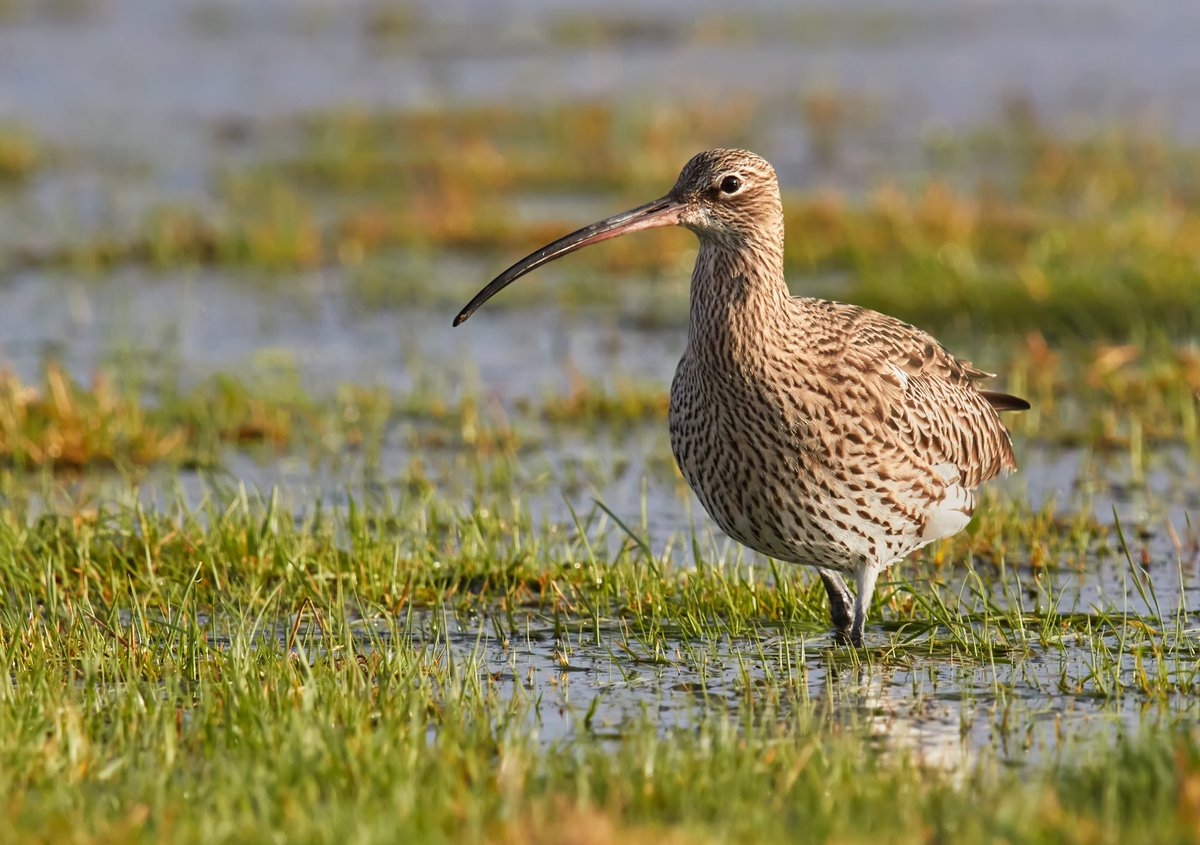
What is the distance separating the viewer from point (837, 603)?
23.3 ft

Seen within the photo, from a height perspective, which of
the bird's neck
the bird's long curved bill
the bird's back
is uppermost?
the bird's long curved bill

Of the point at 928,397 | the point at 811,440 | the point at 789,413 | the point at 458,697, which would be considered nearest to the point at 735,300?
the point at 789,413

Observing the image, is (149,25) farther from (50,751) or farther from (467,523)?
(50,751)

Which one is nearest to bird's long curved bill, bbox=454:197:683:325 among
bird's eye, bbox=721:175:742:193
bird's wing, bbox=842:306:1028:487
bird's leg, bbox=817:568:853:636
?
bird's eye, bbox=721:175:742:193

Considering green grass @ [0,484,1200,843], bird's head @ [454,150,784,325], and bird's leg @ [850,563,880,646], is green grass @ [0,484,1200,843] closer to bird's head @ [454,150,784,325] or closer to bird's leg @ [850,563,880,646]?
bird's leg @ [850,563,880,646]

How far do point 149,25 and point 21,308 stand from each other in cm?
1294

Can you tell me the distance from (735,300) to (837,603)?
1082 mm

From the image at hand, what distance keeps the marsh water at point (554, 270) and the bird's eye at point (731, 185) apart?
1.45 metres

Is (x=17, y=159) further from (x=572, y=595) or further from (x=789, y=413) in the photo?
(x=789, y=413)

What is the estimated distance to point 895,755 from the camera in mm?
5617

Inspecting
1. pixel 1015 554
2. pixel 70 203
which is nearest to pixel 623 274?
pixel 70 203

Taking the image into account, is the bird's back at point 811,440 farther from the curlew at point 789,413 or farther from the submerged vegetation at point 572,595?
the submerged vegetation at point 572,595

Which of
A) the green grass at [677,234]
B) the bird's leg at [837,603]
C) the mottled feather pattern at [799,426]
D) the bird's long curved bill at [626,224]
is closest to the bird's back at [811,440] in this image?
the mottled feather pattern at [799,426]

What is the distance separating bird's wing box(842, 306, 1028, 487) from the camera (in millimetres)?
6906
